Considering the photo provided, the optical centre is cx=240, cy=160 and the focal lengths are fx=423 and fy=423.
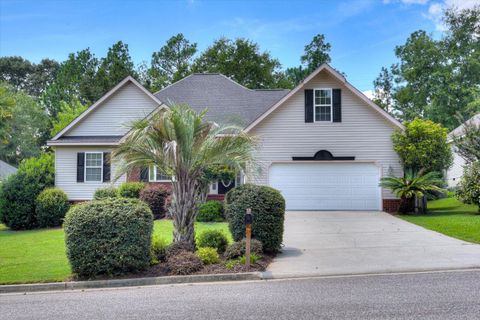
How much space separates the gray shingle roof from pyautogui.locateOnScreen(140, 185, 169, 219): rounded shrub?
575 cm

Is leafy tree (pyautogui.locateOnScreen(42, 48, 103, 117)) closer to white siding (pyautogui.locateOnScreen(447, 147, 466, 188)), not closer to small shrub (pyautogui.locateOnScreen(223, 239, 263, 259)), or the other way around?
white siding (pyautogui.locateOnScreen(447, 147, 466, 188))

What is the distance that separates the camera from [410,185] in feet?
58.3

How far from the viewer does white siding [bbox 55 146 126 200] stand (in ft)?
70.1

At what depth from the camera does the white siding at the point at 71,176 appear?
70.1 ft

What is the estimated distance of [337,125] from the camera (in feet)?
65.2

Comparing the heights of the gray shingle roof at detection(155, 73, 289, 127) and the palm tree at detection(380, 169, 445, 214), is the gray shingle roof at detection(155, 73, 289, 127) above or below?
above

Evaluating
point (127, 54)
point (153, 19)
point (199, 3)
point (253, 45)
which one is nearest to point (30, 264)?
point (199, 3)

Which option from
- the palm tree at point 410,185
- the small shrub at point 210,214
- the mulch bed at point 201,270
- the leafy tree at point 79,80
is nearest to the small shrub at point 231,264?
the mulch bed at point 201,270

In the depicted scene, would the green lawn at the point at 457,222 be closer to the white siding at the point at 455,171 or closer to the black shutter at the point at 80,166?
the white siding at the point at 455,171

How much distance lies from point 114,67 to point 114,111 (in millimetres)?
16014

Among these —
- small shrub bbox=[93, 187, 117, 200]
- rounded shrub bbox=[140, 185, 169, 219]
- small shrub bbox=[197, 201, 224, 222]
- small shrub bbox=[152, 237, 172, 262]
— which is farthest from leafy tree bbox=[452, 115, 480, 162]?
small shrub bbox=[93, 187, 117, 200]

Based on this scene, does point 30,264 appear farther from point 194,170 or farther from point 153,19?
point 153,19

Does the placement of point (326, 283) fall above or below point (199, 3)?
below

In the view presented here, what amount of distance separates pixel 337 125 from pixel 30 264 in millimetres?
Answer: 14376
